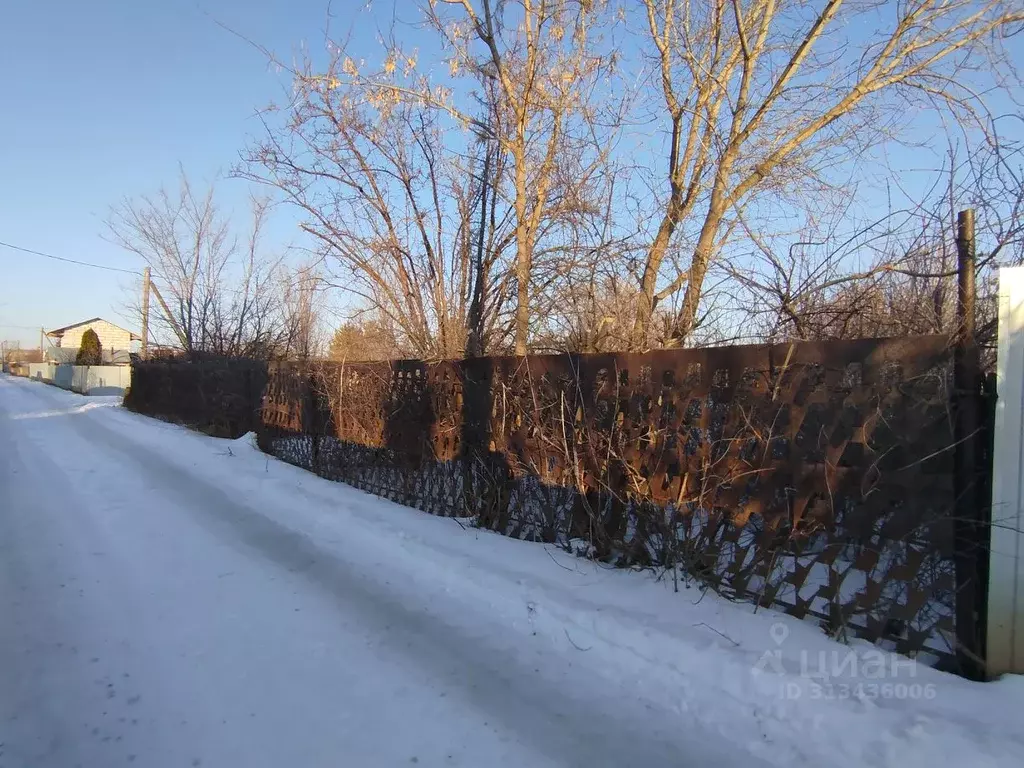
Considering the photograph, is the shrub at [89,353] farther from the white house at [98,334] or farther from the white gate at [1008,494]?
the white gate at [1008,494]

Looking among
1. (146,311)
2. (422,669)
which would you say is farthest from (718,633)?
(146,311)

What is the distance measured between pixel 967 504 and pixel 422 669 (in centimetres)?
312

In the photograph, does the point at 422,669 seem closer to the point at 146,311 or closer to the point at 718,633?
the point at 718,633

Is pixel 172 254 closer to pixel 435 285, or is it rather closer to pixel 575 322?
pixel 435 285

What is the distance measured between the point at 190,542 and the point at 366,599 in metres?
2.39

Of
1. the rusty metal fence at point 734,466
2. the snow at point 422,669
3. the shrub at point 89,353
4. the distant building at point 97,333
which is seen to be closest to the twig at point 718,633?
the snow at point 422,669

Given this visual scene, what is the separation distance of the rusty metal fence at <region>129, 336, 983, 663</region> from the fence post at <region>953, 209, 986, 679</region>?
0.05m

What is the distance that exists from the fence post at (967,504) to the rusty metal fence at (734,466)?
49 mm

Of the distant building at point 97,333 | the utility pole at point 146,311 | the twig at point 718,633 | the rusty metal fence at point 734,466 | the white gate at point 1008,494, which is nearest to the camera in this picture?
the white gate at point 1008,494

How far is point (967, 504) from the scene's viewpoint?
3.11 meters

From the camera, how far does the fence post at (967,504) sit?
3.08 metres

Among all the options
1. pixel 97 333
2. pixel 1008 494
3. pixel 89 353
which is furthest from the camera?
pixel 97 333

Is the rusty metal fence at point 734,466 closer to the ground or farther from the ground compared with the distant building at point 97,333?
closer to the ground

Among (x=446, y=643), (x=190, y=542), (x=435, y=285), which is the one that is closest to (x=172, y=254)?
(x=435, y=285)
